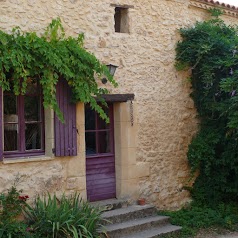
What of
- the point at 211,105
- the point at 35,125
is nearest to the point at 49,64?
the point at 35,125

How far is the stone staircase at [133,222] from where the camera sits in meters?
6.30

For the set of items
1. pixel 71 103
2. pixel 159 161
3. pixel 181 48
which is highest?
pixel 181 48

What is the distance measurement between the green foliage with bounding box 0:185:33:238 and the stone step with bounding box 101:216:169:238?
1341mm

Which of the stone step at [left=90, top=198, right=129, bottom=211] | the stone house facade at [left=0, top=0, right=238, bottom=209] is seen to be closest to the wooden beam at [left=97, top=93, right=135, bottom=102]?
the stone house facade at [left=0, top=0, right=238, bottom=209]

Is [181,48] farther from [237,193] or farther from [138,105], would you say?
[237,193]

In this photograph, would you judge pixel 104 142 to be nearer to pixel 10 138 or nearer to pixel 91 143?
pixel 91 143

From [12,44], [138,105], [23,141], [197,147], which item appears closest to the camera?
[12,44]

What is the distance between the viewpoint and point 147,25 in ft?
25.2

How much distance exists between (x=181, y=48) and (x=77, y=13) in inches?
95.1

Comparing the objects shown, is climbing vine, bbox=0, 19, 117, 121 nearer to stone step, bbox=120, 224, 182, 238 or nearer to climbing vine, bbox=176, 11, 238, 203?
stone step, bbox=120, 224, 182, 238

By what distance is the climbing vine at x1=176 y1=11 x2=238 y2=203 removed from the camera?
7785 mm

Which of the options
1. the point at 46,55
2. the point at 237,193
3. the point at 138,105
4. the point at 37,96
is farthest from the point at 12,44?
the point at 237,193

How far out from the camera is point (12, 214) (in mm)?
5660

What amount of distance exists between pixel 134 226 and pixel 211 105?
9.78ft
